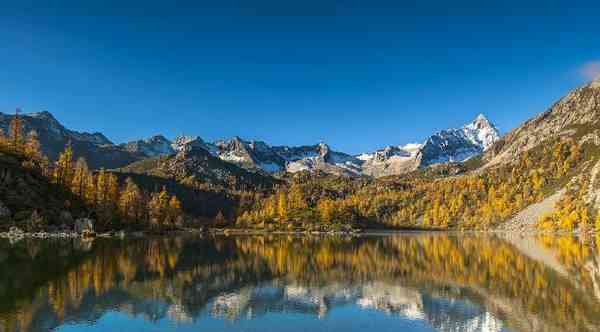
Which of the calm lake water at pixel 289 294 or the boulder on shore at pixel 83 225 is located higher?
the boulder on shore at pixel 83 225

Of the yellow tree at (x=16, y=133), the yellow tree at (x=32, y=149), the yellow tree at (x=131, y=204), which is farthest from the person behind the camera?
the yellow tree at (x=131, y=204)

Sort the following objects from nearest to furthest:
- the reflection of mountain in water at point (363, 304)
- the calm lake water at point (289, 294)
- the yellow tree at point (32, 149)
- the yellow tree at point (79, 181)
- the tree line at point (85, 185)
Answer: the calm lake water at point (289, 294)
the reflection of mountain in water at point (363, 304)
the yellow tree at point (32, 149)
the tree line at point (85, 185)
the yellow tree at point (79, 181)

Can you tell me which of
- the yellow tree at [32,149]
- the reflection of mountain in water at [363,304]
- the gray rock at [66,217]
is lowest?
the reflection of mountain in water at [363,304]

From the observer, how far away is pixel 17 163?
5497 inches

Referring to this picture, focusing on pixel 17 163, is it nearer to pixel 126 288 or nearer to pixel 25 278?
pixel 25 278

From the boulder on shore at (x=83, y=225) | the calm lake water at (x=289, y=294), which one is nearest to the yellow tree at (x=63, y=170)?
the boulder on shore at (x=83, y=225)

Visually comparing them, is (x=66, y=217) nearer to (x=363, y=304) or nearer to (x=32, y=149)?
(x=32, y=149)

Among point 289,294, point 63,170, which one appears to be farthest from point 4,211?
point 289,294

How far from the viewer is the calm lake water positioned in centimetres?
3616

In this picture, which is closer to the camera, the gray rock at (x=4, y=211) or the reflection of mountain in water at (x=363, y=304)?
the reflection of mountain in water at (x=363, y=304)

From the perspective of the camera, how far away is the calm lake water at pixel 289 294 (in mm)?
36156

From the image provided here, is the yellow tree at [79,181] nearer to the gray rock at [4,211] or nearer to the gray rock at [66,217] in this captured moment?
the gray rock at [66,217]

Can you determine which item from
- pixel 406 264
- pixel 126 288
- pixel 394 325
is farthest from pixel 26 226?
pixel 394 325

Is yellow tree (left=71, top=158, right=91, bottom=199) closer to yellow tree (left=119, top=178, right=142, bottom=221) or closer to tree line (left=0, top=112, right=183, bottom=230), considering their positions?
tree line (left=0, top=112, right=183, bottom=230)
